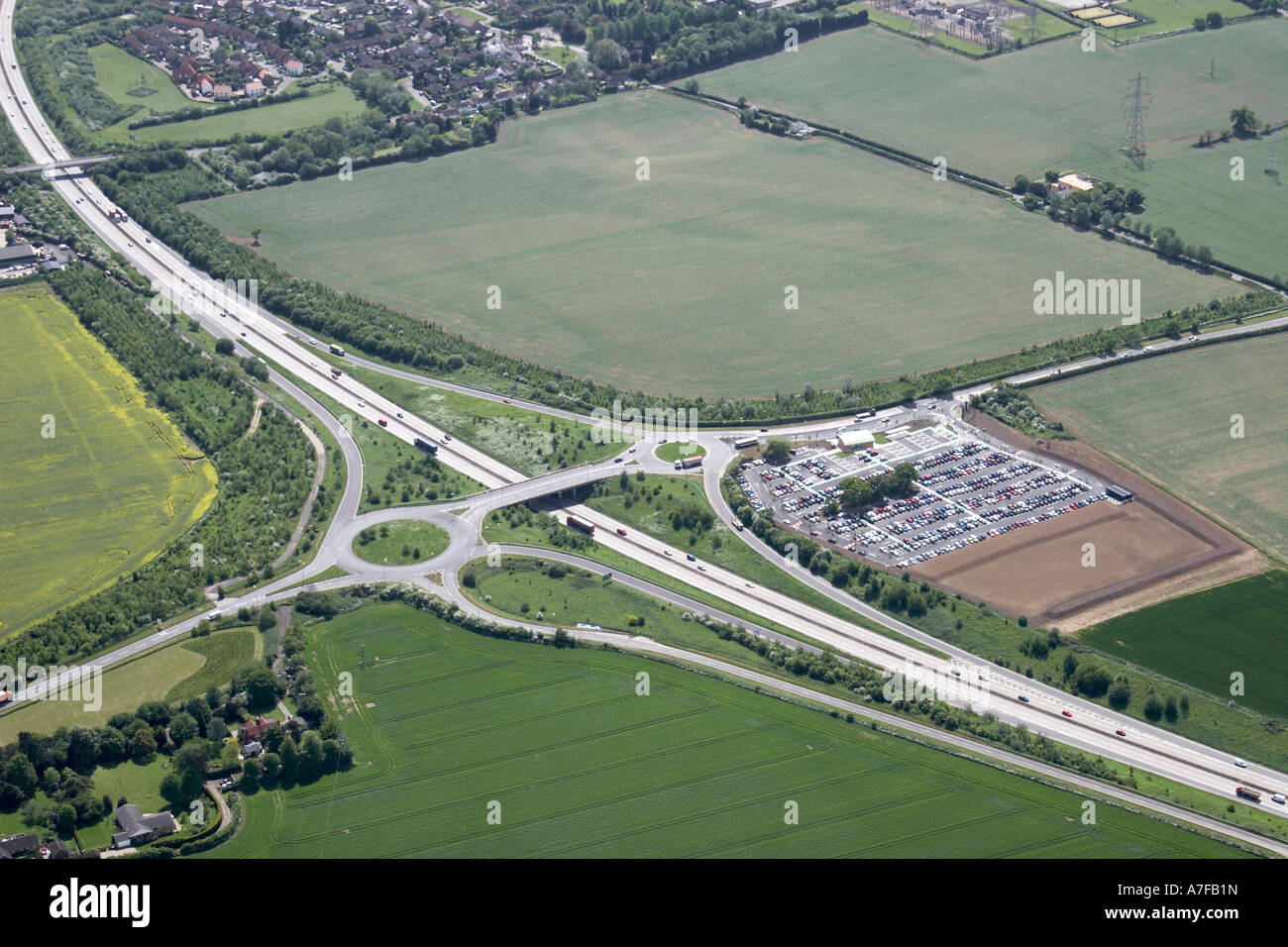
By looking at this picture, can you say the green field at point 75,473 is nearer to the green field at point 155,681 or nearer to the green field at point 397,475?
the green field at point 155,681

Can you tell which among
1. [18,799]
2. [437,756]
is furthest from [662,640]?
[18,799]

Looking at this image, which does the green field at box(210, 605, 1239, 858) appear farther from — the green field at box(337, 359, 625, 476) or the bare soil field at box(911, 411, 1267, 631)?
the green field at box(337, 359, 625, 476)

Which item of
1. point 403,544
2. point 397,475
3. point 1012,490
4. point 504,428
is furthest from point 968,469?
point 397,475

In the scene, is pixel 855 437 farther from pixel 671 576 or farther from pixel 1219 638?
pixel 1219 638

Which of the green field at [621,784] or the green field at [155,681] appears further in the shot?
the green field at [155,681]

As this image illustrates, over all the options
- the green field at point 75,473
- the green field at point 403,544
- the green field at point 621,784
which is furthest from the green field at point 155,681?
the green field at point 403,544

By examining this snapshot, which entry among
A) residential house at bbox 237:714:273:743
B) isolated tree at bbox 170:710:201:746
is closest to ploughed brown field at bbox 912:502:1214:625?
residential house at bbox 237:714:273:743

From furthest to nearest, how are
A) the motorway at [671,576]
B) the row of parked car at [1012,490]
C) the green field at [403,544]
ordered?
the row of parked car at [1012,490] < the green field at [403,544] < the motorway at [671,576]
